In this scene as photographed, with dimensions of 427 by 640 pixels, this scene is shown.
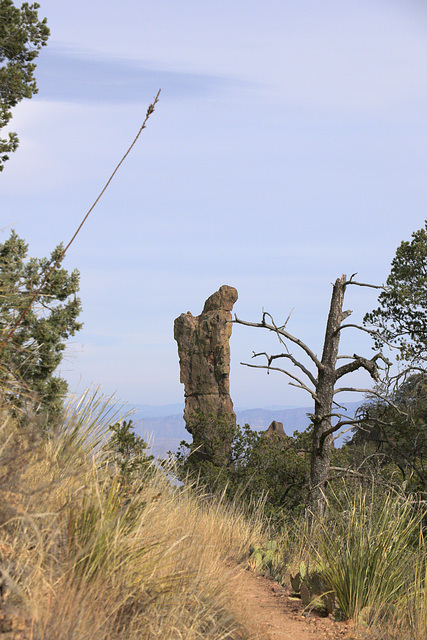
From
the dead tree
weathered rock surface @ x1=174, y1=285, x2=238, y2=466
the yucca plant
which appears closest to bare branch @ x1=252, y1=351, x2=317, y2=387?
the dead tree

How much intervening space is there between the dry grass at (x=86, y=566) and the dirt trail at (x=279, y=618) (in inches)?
12.1

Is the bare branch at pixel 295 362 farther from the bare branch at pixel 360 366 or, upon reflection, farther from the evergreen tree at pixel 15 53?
the evergreen tree at pixel 15 53

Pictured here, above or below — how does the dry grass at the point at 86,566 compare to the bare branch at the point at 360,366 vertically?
below

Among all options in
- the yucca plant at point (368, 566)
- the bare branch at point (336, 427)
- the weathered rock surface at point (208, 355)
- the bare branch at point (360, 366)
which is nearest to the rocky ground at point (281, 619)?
the yucca plant at point (368, 566)

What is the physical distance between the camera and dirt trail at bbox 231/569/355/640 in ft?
13.9

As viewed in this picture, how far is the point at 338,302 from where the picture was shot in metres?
9.79

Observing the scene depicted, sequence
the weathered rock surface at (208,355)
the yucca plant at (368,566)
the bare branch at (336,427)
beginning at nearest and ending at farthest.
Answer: the yucca plant at (368,566)
the bare branch at (336,427)
the weathered rock surface at (208,355)

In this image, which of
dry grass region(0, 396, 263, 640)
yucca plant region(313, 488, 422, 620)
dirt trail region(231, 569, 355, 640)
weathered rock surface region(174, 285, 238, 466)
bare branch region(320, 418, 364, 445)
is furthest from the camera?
weathered rock surface region(174, 285, 238, 466)

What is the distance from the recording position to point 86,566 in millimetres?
3115

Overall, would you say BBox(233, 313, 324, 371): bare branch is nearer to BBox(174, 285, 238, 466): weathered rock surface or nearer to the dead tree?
the dead tree

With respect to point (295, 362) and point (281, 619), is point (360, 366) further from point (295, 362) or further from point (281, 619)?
point (281, 619)

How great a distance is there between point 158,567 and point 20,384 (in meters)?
1.57

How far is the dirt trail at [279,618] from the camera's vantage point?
13.9 feet

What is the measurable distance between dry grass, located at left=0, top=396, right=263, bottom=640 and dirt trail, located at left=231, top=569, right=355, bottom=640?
1.01 ft
